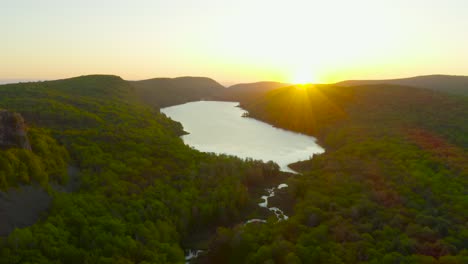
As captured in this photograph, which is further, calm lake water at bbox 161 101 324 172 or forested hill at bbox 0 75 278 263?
calm lake water at bbox 161 101 324 172

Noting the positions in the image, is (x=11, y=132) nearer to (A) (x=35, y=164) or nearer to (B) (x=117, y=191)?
(A) (x=35, y=164)

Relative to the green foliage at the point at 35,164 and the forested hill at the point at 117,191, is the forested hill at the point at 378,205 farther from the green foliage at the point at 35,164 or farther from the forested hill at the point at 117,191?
the green foliage at the point at 35,164

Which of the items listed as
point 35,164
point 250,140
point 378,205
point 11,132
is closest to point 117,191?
point 35,164

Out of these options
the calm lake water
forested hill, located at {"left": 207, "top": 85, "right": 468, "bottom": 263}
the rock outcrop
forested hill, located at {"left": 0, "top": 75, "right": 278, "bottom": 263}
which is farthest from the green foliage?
the calm lake water

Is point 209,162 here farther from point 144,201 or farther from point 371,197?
point 371,197

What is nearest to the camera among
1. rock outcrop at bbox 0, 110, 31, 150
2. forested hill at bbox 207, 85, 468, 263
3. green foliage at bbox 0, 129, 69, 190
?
forested hill at bbox 207, 85, 468, 263

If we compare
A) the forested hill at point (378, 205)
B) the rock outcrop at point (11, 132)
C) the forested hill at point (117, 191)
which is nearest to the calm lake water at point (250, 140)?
the forested hill at point (378, 205)

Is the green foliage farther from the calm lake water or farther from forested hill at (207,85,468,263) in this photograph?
the calm lake water

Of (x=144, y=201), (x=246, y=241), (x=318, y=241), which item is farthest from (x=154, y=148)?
(x=318, y=241)
